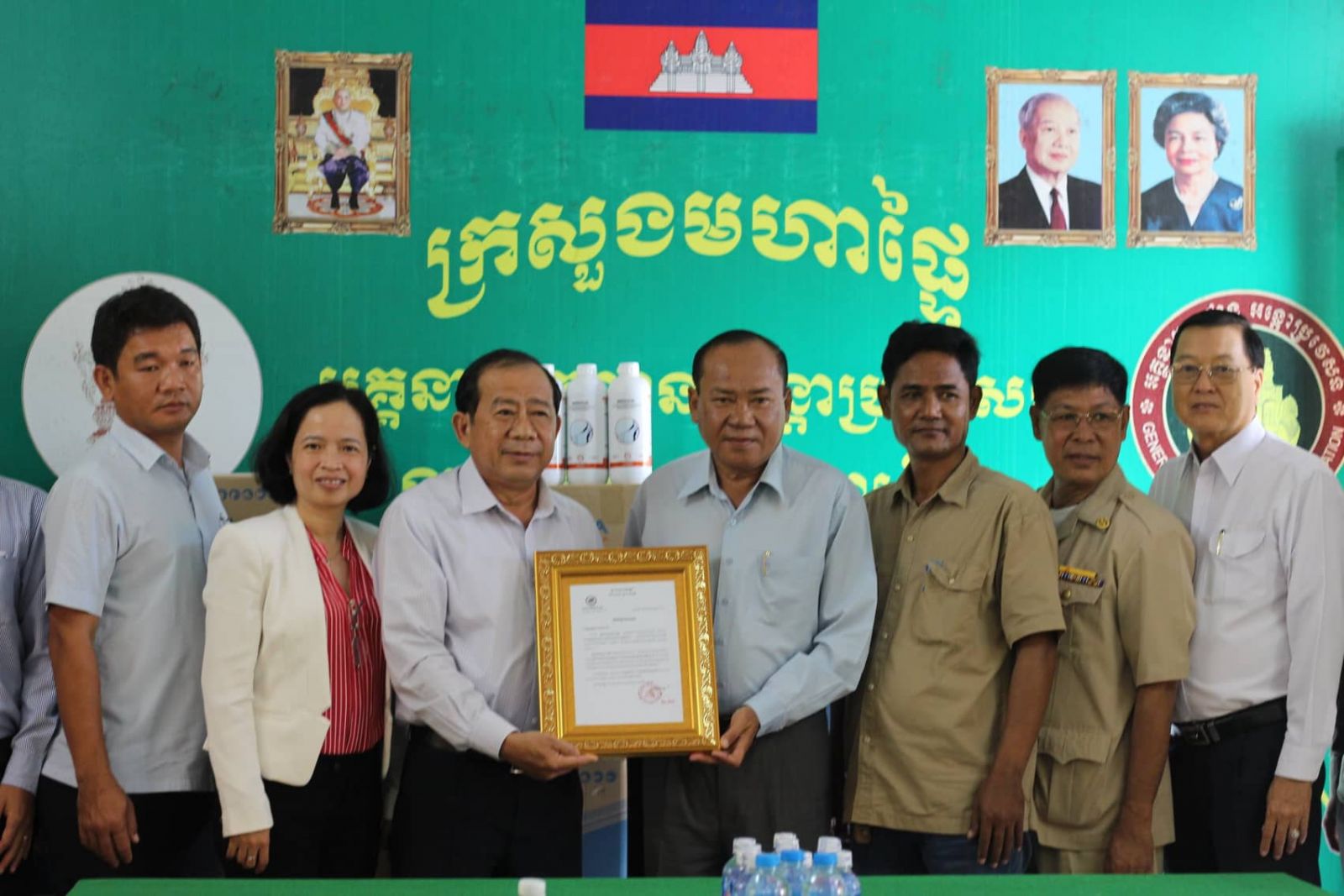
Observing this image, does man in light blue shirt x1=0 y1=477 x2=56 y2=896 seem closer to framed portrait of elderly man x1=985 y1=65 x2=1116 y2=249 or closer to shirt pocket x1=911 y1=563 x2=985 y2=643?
shirt pocket x1=911 y1=563 x2=985 y2=643

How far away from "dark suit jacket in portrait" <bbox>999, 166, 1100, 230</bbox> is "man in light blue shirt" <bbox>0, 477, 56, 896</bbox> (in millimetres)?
3189

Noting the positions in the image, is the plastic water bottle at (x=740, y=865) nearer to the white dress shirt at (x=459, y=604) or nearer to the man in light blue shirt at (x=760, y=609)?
the man in light blue shirt at (x=760, y=609)

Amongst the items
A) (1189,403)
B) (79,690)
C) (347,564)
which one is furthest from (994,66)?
(79,690)

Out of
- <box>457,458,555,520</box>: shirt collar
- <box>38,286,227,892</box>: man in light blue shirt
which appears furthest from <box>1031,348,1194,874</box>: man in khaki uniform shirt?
<box>38,286,227,892</box>: man in light blue shirt

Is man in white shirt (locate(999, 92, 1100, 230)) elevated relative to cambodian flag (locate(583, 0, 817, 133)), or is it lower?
lower

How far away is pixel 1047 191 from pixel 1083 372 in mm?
1658

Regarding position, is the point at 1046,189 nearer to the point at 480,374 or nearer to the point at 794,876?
the point at 480,374

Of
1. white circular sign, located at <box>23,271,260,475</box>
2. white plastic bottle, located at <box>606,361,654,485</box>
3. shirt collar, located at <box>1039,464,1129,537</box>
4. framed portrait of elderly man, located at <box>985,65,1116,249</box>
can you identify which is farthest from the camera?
framed portrait of elderly man, located at <box>985,65,1116,249</box>

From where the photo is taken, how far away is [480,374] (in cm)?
296

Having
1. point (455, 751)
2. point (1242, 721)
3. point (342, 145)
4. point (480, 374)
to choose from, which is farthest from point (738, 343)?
point (342, 145)

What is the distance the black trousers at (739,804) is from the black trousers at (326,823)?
63cm

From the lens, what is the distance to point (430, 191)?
4.43 meters

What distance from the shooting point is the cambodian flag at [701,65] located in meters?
4.48

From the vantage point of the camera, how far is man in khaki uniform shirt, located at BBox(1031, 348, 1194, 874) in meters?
2.92
